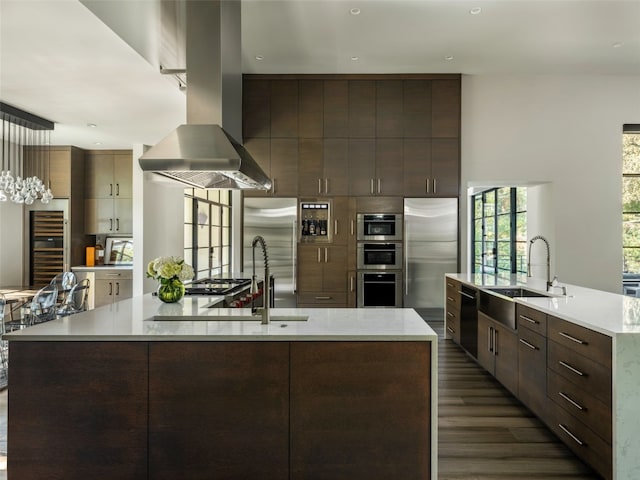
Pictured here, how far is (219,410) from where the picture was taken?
195cm

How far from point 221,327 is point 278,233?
360 cm

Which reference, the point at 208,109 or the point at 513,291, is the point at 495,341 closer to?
the point at 513,291

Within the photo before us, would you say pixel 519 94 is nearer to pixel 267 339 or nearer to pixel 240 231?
pixel 240 231

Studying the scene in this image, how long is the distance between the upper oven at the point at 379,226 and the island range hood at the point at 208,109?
8.97 feet

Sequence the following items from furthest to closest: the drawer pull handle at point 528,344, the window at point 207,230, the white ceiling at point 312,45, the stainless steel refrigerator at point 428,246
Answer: the window at point 207,230 < the stainless steel refrigerator at point 428,246 < the white ceiling at point 312,45 < the drawer pull handle at point 528,344

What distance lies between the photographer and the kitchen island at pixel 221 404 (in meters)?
1.93

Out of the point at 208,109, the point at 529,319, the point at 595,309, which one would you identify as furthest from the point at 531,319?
the point at 208,109

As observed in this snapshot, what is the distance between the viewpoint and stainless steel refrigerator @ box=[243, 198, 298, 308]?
223 inches

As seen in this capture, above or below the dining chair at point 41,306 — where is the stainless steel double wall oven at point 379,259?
above

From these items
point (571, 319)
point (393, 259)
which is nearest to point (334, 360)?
point (571, 319)

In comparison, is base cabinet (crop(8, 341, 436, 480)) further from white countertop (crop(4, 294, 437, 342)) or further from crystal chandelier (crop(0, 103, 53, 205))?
crystal chandelier (crop(0, 103, 53, 205))

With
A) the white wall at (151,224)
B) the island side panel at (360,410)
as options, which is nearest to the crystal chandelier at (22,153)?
the white wall at (151,224)

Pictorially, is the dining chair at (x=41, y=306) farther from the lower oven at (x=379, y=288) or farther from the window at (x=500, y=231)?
the window at (x=500, y=231)

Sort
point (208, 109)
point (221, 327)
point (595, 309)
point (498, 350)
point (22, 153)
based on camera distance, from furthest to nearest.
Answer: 1. point (22, 153)
2. point (498, 350)
3. point (208, 109)
4. point (595, 309)
5. point (221, 327)
